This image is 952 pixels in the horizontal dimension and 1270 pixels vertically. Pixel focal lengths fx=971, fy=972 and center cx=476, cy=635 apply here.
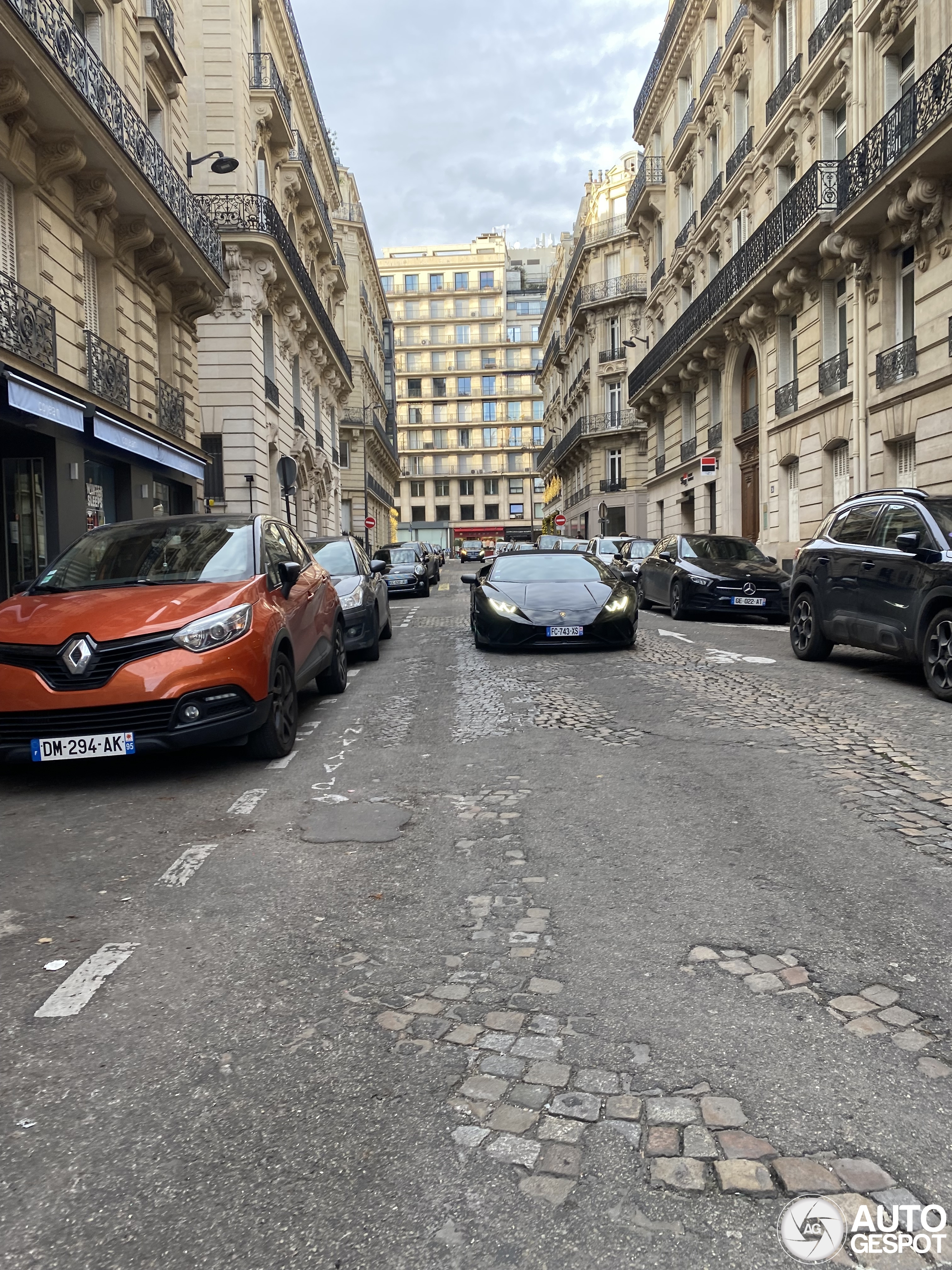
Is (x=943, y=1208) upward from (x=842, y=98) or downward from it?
downward

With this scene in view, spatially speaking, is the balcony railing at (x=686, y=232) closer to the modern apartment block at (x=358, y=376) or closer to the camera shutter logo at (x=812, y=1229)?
the modern apartment block at (x=358, y=376)

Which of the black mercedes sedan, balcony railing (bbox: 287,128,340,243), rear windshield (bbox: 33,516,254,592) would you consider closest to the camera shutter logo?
rear windshield (bbox: 33,516,254,592)

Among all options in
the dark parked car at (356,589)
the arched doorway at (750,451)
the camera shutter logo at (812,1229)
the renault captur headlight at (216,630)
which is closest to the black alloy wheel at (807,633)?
the dark parked car at (356,589)

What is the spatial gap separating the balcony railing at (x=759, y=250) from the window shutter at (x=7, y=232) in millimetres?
15024

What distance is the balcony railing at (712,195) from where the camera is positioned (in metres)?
29.2

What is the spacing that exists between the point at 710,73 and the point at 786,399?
12.7 metres

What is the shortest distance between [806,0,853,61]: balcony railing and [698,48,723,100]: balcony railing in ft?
23.3

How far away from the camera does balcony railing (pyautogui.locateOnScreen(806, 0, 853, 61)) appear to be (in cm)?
2014

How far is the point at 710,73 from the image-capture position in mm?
29594

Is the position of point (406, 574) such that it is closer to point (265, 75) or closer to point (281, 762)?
point (265, 75)

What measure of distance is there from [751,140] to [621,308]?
25409 millimetres

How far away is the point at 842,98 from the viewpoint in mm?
20875

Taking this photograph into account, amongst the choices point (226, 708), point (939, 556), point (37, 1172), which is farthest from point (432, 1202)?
point (939, 556)

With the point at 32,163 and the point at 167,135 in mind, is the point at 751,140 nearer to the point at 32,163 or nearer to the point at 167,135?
the point at 167,135
